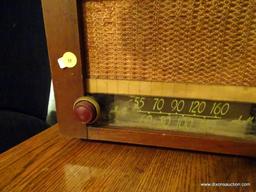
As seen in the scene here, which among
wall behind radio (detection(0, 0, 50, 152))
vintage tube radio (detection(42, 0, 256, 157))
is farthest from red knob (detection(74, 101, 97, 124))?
wall behind radio (detection(0, 0, 50, 152))

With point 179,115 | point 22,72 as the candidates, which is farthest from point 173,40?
point 22,72

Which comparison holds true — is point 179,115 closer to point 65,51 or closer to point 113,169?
point 113,169

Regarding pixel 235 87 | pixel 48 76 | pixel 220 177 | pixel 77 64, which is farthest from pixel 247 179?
pixel 48 76

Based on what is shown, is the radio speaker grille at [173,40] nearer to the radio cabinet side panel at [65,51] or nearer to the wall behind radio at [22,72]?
the radio cabinet side panel at [65,51]

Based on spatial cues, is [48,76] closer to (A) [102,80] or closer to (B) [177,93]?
(A) [102,80]

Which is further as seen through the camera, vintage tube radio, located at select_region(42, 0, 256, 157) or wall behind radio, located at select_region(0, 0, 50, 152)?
wall behind radio, located at select_region(0, 0, 50, 152)

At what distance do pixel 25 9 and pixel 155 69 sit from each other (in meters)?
0.66

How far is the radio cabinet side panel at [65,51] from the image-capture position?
1.73 ft

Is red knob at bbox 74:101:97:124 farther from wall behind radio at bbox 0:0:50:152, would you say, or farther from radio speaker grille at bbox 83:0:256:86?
wall behind radio at bbox 0:0:50:152

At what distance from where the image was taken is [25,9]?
36.0 inches

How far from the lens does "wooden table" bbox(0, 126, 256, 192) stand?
0.45 meters

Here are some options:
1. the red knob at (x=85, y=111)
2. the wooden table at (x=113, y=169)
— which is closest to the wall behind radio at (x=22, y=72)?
the wooden table at (x=113, y=169)

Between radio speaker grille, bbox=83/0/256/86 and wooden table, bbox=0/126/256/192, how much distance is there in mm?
179

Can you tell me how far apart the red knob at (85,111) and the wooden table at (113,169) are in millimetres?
84
